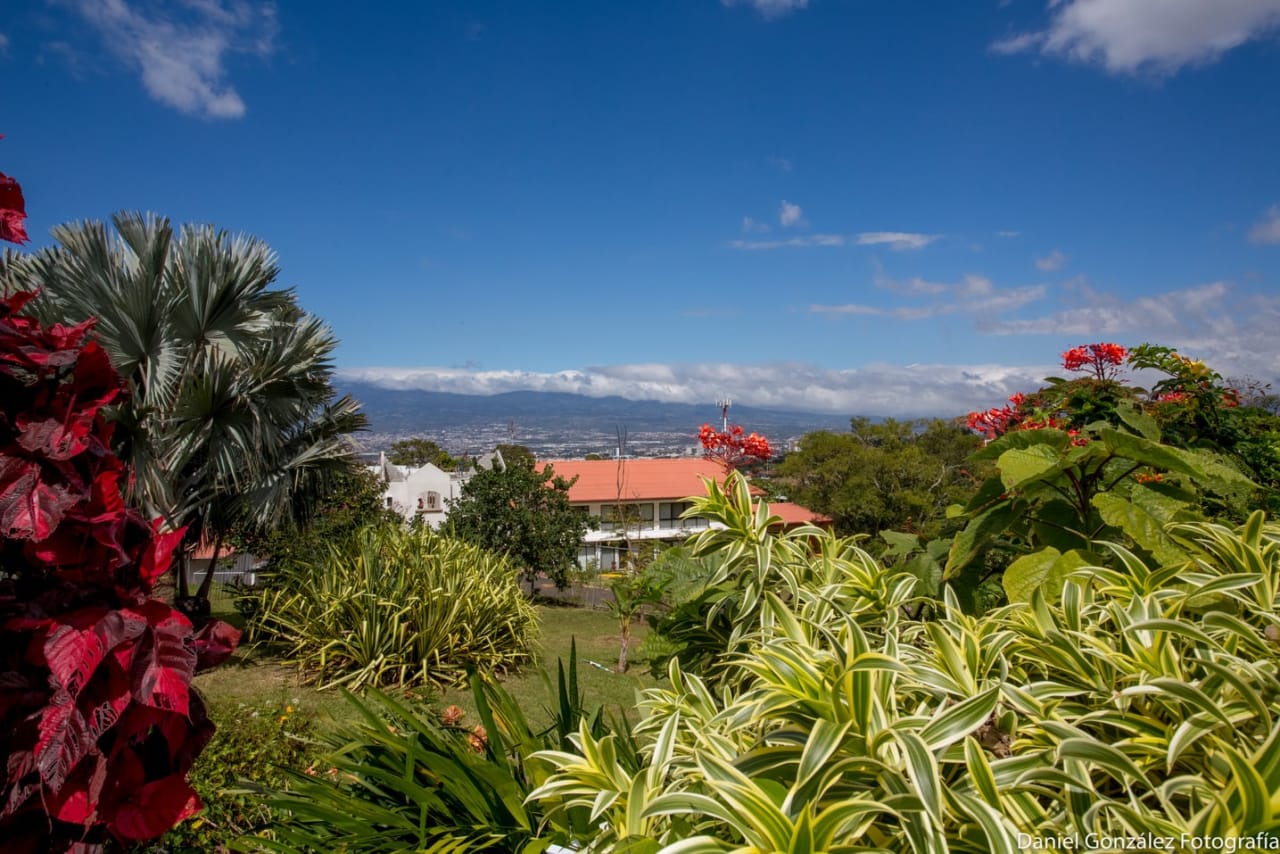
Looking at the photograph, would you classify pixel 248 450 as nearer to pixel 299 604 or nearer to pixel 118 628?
pixel 299 604

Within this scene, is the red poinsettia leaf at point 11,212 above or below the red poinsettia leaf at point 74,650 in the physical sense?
above

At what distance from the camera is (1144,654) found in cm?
117

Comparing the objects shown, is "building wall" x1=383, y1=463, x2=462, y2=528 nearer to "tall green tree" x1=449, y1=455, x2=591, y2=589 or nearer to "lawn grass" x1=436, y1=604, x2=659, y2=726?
"tall green tree" x1=449, y1=455, x2=591, y2=589

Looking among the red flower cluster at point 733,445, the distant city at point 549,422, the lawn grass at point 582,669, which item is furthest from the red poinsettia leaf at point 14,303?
the distant city at point 549,422

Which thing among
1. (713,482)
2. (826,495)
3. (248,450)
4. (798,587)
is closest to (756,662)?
(798,587)

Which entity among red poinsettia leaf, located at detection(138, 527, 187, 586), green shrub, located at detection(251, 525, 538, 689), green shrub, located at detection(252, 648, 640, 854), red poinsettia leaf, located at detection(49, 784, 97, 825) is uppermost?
red poinsettia leaf, located at detection(138, 527, 187, 586)

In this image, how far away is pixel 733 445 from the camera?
7.10m

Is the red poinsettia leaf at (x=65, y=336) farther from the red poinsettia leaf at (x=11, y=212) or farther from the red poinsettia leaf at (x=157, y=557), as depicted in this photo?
A: the red poinsettia leaf at (x=157, y=557)

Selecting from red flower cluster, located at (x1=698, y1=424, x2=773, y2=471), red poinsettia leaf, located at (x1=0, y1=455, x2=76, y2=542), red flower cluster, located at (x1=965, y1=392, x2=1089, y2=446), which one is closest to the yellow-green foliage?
red poinsettia leaf, located at (x1=0, y1=455, x2=76, y2=542)

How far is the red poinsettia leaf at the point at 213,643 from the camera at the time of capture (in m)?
1.71

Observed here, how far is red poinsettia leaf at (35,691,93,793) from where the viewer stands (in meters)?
1.36

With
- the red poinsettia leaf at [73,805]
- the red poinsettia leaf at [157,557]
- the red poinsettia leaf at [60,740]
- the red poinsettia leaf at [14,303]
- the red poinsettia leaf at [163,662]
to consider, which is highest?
the red poinsettia leaf at [14,303]

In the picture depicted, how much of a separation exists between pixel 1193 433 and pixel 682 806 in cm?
376

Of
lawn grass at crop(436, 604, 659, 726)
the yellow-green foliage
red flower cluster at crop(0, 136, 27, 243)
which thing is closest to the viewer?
the yellow-green foliage
